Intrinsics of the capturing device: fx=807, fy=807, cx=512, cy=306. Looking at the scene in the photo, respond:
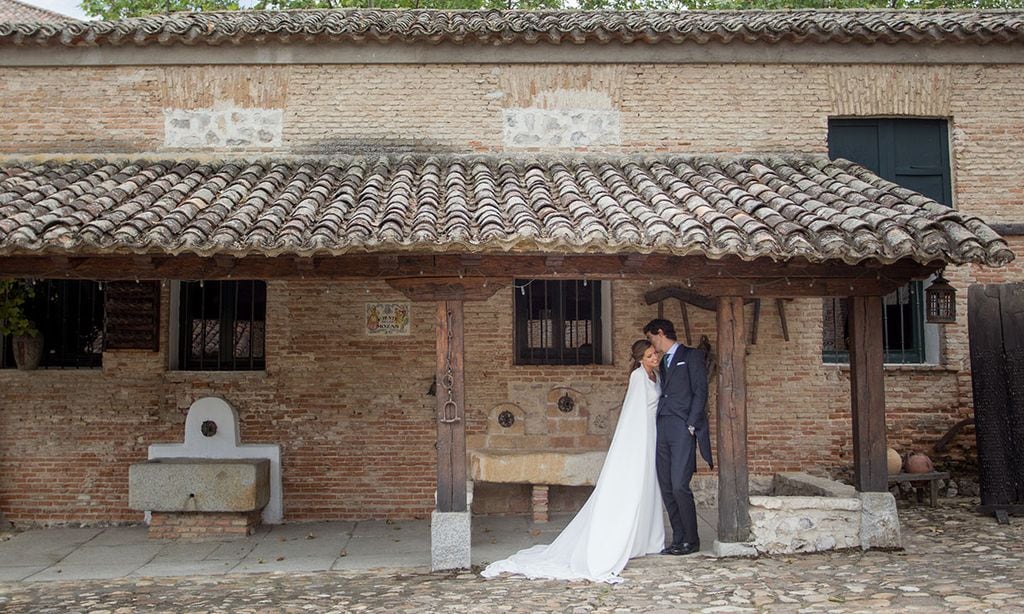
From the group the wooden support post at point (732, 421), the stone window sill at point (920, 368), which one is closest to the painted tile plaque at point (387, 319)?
the wooden support post at point (732, 421)

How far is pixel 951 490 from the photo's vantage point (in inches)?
376

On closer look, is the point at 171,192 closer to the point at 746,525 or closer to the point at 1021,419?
the point at 746,525

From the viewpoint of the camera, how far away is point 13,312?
9055 millimetres

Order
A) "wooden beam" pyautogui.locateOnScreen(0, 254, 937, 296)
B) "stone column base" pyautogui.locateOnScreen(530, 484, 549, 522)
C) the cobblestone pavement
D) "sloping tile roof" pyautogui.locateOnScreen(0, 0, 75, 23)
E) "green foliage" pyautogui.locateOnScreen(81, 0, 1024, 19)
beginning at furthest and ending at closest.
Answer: "green foliage" pyautogui.locateOnScreen(81, 0, 1024, 19)
"sloping tile roof" pyautogui.locateOnScreen(0, 0, 75, 23)
"stone column base" pyautogui.locateOnScreen(530, 484, 549, 522)
"wooden beam" pyautogui.locateOnScreen(0, 254, 937, 296)
the cobblestone pavement

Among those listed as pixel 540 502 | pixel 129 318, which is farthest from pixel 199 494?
pixel 540 502

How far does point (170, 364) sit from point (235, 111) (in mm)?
3103

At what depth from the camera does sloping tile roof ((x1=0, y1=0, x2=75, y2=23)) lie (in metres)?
17.0

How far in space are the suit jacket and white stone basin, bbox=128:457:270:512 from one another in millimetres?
4337

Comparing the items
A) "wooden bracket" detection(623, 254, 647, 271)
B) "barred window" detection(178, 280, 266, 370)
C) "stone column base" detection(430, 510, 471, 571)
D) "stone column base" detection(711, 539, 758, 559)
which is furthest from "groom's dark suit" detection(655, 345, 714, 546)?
"barred window" detection(178, 280, 266, 370)

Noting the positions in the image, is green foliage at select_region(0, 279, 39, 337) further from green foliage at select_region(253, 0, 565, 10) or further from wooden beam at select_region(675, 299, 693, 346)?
green foliage at select_region(253, 0, 565, 10)

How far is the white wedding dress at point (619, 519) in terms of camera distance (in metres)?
6.79

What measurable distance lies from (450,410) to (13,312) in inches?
216

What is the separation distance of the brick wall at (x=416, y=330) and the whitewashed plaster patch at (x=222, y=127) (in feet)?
0.25

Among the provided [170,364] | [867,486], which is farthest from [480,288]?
[170,364]
